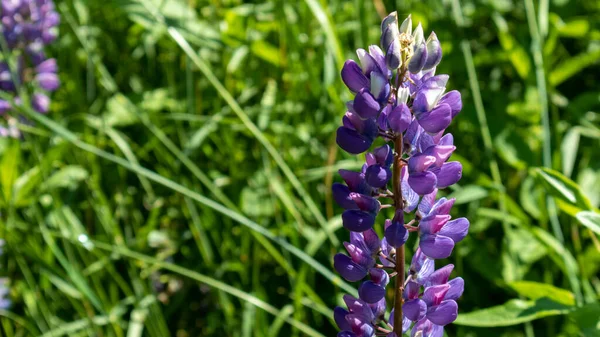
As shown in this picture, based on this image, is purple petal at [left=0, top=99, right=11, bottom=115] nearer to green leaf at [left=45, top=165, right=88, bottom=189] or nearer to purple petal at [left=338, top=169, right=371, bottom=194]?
green leaf at [left=45, top=165, right=88, bottom=189]

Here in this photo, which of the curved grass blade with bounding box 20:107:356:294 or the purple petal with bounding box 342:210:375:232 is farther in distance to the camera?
the curved grass blade with bounding box 20:107:356:294

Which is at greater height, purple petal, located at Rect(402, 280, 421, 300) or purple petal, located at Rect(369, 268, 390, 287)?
purple petal, located at Rect(369, 268, 390, 287)

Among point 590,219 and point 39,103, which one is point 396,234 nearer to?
point 590,219

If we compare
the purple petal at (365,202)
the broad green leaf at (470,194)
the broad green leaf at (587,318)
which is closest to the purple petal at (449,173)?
the purple petal at (365,202)

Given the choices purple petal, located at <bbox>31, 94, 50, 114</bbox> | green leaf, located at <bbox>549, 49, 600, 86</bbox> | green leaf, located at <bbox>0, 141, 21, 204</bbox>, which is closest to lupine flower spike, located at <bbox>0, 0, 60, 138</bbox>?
purple petal, located at <bbox>31, 94, 50, 114</bbox>

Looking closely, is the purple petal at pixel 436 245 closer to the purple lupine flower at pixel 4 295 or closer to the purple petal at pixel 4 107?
the purple lupine flower at pixel 4 295

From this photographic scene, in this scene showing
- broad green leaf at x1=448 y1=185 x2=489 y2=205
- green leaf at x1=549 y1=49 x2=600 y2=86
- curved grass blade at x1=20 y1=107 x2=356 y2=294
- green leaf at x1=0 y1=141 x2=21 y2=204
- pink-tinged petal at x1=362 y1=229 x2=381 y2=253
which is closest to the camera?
pink-tinged petal at x1=362 y1=229 x2=381 y2=253

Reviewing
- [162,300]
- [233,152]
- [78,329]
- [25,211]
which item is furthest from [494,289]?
[25,211]
